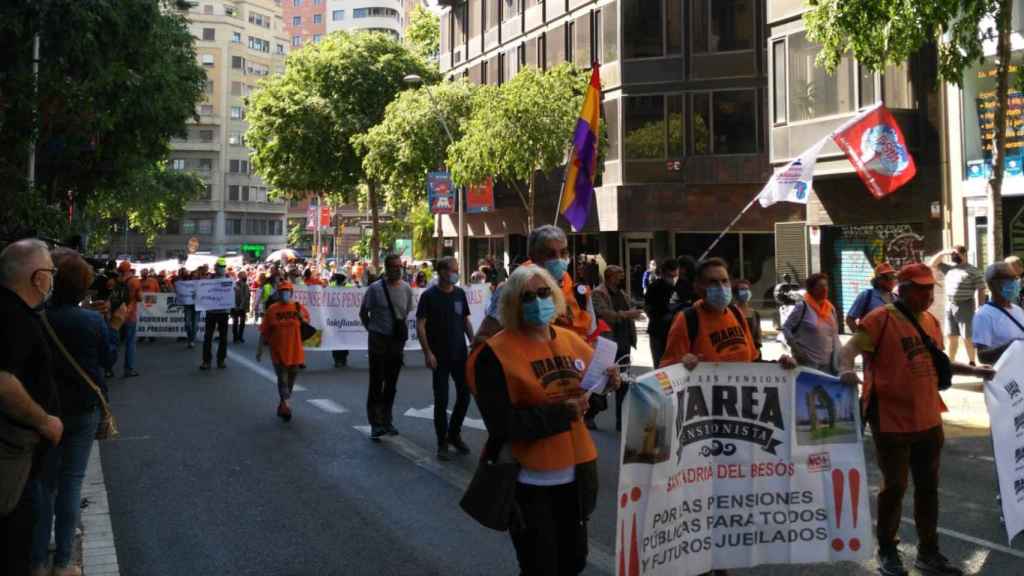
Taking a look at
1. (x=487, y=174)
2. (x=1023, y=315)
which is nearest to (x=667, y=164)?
(x=487, y=174)

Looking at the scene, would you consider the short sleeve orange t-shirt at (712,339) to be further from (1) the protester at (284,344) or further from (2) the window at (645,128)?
(2) the window at (645,128)

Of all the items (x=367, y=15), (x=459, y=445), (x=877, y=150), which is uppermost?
(x=367, y=15)

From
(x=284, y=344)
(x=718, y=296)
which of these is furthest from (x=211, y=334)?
(x=718, y=296)

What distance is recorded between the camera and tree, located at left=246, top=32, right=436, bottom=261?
4438 cm

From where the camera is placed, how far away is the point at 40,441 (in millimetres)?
4336

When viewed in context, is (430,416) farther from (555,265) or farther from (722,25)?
(722,25)

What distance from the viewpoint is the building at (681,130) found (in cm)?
3105

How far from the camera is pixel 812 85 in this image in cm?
2225

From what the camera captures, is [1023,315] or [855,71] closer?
[1023,315]

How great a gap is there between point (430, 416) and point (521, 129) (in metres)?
18.9

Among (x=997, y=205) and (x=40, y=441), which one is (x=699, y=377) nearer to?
(x=40, y=441)

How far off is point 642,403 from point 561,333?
1.83ft

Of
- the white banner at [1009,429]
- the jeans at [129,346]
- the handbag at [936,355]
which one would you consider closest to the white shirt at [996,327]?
the white banner at [1009,429]

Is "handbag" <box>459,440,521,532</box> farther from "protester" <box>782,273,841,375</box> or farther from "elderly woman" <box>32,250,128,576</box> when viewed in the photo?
"protester" <box>782,273,841,375</box>
